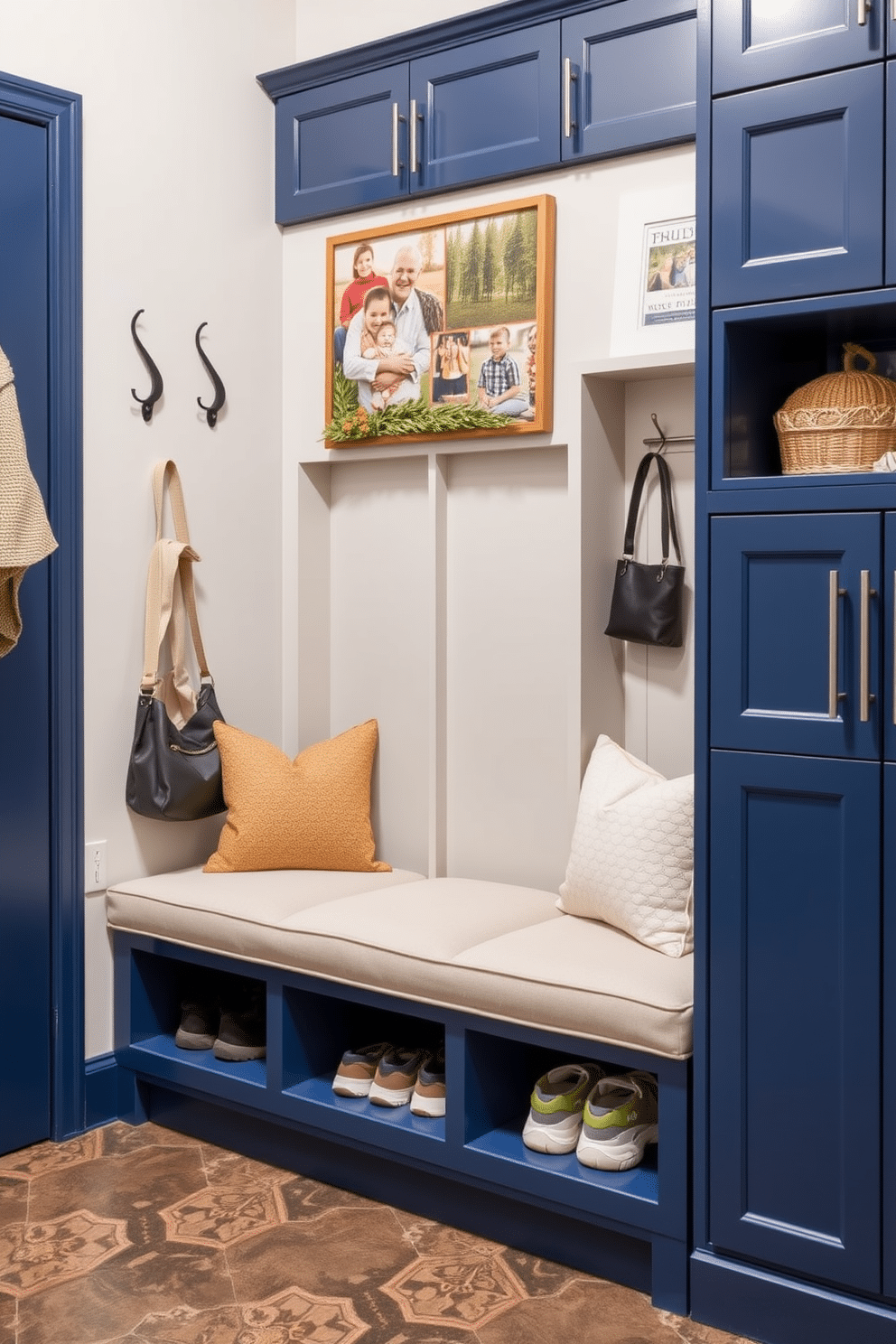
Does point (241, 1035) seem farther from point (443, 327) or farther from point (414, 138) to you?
point (414, 138)

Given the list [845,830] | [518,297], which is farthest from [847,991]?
[518,297]

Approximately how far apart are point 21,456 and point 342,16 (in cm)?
163

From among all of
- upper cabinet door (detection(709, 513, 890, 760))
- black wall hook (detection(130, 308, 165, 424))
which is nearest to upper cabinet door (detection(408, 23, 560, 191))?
black wall hook (detection(130, 308, 165, 424))

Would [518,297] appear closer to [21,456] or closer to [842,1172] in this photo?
[21,456]

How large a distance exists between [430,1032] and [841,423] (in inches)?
68.1

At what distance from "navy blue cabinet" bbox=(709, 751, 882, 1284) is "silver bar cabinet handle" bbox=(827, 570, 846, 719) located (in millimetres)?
105

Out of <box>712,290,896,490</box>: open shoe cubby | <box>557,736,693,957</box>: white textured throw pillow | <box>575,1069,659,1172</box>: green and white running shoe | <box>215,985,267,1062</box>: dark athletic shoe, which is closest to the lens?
<box>712,290,896,490</box>: open shoe cubby

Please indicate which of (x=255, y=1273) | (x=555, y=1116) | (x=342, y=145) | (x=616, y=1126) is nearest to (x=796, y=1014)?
(x=616, y=1126)

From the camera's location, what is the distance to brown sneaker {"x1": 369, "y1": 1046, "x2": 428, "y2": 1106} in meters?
2.77

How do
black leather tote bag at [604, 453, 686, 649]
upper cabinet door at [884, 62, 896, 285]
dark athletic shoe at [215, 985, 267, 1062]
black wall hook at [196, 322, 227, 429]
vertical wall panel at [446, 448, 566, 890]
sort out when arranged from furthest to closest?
black wall hook at [196, 322, 227, 429], vertical wall panel at [446, 448, 566, 890], dark athletic shoe at [215, 985, 267, 1062], black leather tote bag at [604, 453, 686, 649], upper cabinet door at [884, 62, 896, 285]

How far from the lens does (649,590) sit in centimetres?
294

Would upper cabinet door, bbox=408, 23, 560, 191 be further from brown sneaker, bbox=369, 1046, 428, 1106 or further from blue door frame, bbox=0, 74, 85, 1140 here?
brown sneaker, bbox=369, 1046, 428, 1106

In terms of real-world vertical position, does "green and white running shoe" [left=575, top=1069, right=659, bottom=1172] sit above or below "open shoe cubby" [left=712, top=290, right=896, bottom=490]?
below

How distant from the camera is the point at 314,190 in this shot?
3.46m
